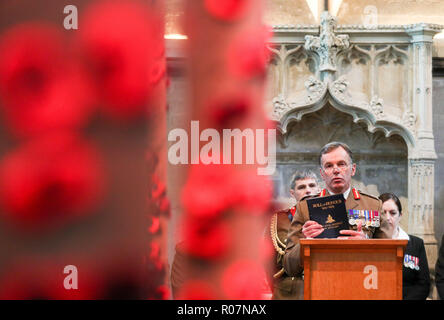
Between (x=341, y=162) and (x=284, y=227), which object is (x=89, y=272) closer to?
A: (x=341, y=162)

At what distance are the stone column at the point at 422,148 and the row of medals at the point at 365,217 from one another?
4166 mm

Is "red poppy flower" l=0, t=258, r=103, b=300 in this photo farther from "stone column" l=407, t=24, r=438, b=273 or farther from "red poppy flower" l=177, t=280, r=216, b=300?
"stone column" l=407, t=24, r=438, b=273

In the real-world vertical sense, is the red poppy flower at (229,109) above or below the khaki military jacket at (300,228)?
above

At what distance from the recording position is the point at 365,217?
1854 millimetres

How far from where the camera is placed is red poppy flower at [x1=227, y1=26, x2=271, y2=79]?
0.23 metres

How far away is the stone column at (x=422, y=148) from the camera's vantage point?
228 inches

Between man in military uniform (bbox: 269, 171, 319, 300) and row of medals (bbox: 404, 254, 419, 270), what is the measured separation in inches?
21.0

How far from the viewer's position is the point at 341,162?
1933mm

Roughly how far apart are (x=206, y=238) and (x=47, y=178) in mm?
63

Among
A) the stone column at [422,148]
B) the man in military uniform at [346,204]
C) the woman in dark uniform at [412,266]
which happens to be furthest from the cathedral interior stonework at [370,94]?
the man in military uniform at [346,204]

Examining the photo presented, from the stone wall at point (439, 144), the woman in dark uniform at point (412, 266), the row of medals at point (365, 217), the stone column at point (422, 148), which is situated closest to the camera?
the row of medals at point (365, 217)

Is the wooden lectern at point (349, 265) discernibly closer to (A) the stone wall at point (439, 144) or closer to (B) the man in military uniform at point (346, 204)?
(B) the man in military uniform at point (346, 204)

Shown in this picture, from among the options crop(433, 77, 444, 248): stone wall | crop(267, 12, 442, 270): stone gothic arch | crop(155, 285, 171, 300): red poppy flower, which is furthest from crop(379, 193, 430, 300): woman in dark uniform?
crop(433, 77, 444, 248): stone wall

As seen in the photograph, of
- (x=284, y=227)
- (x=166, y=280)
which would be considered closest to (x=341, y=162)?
(x=284, y=227)
